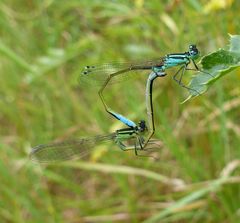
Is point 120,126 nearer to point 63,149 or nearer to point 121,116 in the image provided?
point 63,149

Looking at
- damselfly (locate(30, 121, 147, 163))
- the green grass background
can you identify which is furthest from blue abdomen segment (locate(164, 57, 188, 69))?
the green grass background

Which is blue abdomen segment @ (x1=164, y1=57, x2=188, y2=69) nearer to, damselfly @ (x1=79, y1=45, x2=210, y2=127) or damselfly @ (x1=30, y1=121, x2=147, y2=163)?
damselfly @ (x1=79, y1=45, x2=210, y2=127)

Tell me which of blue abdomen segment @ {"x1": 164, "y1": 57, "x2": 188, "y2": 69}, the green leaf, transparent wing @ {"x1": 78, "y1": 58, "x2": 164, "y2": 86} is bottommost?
the green leaf

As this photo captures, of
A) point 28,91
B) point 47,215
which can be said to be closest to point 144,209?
point 47,215

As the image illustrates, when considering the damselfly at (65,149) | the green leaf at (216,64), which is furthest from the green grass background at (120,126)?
the green leaf at (216,64)

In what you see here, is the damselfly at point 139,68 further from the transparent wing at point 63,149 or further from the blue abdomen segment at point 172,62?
the transparent wing at point 63,149
